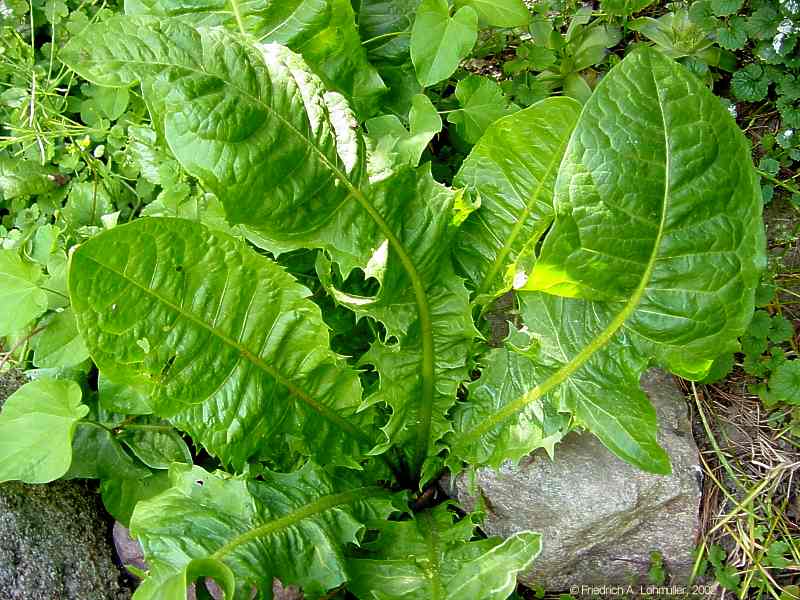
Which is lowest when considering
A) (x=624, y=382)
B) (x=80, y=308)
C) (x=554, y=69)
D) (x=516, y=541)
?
(x=516, y=541)

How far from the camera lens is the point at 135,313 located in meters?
1.22

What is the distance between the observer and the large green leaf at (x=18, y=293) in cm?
154

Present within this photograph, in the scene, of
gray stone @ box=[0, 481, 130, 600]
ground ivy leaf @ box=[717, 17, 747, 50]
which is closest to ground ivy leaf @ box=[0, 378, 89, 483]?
gray stone @ box=[0, 481, 130, 600]

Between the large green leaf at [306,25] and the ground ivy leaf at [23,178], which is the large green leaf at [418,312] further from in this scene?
the ground ivy leaf at [23,178]

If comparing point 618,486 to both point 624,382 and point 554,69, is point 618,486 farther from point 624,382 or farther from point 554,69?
point 554,69

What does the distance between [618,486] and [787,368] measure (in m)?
0.46

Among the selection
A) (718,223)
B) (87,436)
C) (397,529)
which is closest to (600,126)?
(718,223)

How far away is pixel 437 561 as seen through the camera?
1.44 m

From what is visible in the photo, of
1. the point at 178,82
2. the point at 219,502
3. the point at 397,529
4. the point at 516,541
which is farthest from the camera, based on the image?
the point at 397,529

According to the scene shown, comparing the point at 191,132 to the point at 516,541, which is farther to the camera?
the point at 516,541

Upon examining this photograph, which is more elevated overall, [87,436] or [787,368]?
[787,368]

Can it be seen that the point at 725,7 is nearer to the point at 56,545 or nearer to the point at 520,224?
the point at 520,224

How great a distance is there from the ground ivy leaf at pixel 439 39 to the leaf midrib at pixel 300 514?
0.88 m

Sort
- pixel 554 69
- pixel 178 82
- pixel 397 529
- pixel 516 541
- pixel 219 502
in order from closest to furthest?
pixel 178 82, pixel 516 541, pixel 219 502, pixel 397 529, pixel 554 69
